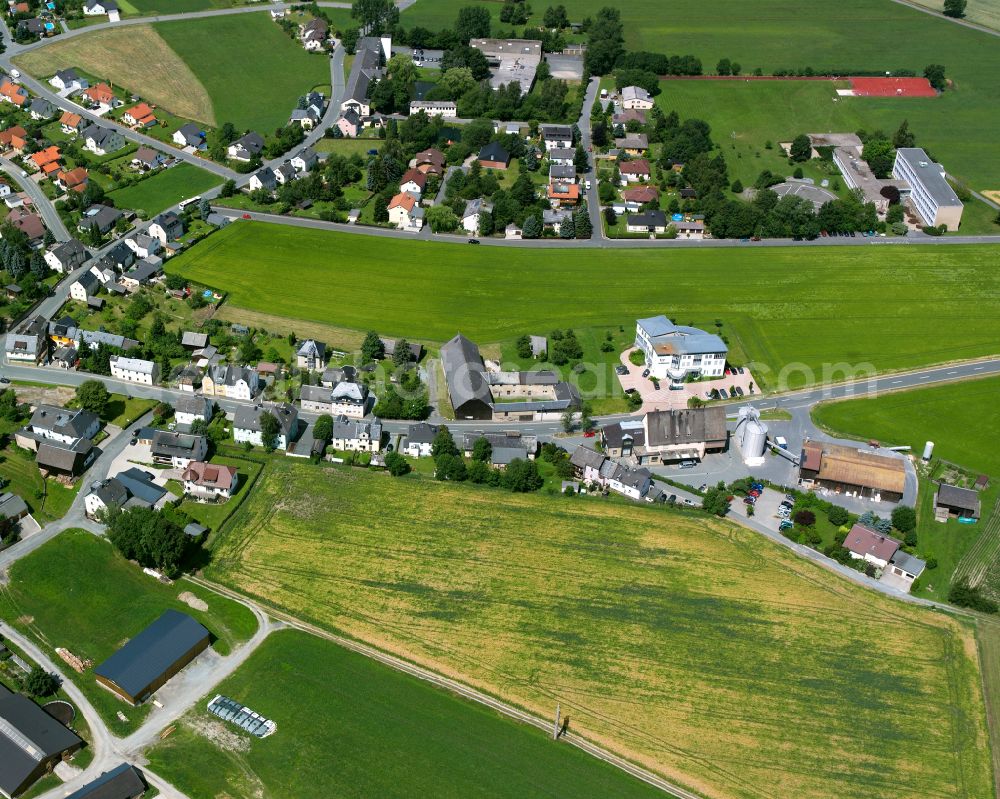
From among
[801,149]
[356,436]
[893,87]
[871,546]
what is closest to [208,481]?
[356,436]

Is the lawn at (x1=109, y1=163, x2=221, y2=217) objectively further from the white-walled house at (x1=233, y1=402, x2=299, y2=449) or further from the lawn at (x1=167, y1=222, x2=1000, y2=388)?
the white-walled house at (x1=233, y1=402, x2=299, y2=449)

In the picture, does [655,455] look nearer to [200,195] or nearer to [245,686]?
[245,686]

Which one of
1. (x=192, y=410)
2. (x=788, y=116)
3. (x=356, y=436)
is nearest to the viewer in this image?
(x=356, y=436)

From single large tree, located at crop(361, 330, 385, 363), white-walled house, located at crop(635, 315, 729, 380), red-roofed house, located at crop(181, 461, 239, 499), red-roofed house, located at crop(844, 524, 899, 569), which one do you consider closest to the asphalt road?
single large tree, located at crop(361, 330, 385, 363)

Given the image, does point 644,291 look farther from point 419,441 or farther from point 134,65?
point 134,65

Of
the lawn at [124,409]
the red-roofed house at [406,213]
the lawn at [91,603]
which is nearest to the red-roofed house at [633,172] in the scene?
the red-roofed house at [406,213]

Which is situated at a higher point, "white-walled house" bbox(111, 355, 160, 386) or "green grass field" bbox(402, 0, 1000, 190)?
"green grass field" bbox(402, 0, 1000, 190)
